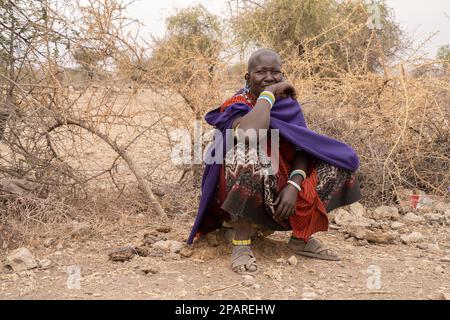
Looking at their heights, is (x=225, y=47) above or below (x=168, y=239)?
above

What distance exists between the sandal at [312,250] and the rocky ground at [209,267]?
0.17 feet

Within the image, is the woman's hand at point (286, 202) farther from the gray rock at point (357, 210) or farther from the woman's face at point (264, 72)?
the gray rock at point (357, 210)

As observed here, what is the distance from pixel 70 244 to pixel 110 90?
110cm

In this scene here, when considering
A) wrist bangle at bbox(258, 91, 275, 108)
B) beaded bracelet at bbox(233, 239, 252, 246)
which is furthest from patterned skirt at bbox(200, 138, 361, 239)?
wrist bangle at bbox(258, 91, 275, 108)

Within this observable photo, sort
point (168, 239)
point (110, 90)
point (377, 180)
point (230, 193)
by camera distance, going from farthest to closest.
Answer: point (377, 180), point (110, 90), point (168, 239), point (230, 193)

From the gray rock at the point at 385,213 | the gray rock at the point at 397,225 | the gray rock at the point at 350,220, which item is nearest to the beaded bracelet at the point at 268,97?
the gray rock at the point at 350,220

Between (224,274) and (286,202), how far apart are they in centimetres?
48

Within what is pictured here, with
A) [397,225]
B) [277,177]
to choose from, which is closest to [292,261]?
[277,177]

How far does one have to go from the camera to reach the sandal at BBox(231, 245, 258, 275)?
257 cm

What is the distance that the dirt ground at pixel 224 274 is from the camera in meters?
2.35

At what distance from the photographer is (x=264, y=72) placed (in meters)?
2.76

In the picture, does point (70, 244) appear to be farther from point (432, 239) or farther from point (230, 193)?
point (432, 239)
